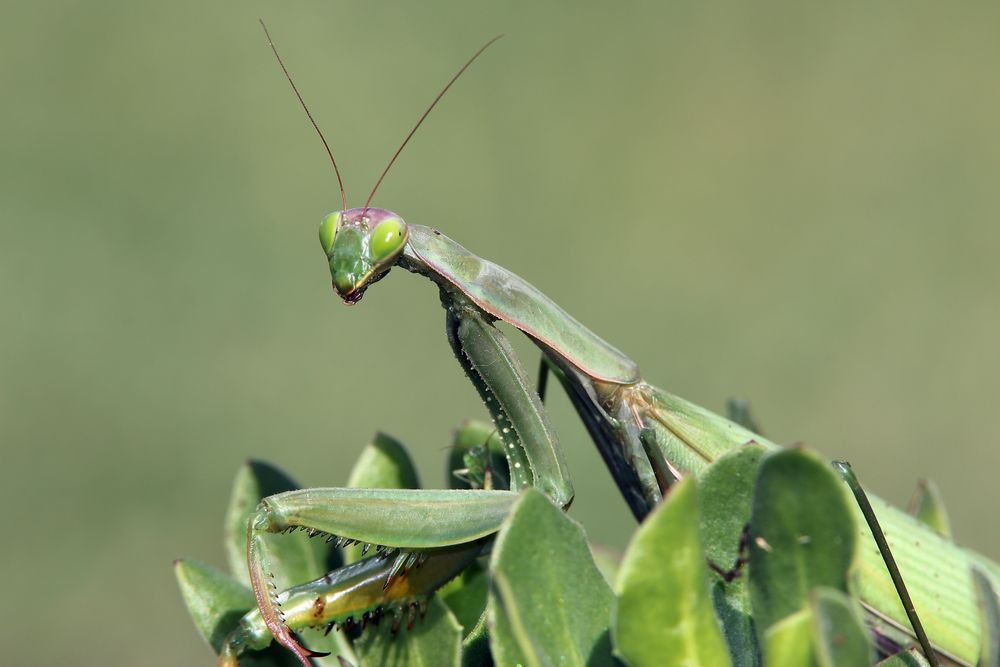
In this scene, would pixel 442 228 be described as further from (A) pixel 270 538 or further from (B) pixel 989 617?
(B) pixel 989 617

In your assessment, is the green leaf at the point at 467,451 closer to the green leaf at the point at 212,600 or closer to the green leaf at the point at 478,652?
the green leaf at the point at 212,600

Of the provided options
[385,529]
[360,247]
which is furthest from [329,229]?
[385,529]

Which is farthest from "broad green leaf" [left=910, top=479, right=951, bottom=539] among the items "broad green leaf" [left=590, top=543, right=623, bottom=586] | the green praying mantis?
"broad green leaf" [left=590, top=543, right=623, bottom=586]

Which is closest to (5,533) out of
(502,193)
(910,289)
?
(502,193)

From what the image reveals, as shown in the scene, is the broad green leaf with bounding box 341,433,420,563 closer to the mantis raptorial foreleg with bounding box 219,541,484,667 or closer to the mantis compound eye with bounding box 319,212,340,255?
the mantis raptorial foreleg with bounding box 219,541,484,667

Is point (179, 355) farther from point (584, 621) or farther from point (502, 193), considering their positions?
point (584, 621)

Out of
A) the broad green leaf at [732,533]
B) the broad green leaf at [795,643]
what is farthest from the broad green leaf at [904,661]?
the broad green leaf at [795,643]
